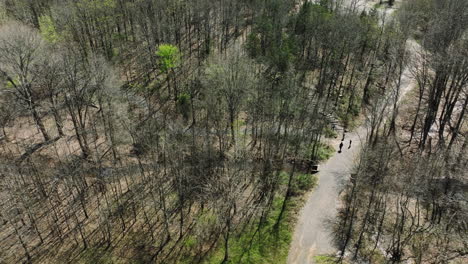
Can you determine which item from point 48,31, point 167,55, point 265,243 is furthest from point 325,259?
point 48,31

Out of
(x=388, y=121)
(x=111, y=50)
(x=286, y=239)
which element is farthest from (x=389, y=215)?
(x=111, y=50)

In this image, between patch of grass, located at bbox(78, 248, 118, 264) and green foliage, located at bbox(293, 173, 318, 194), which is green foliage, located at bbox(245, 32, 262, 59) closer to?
green foliage, located at bbox(293, 173, 318, 194)

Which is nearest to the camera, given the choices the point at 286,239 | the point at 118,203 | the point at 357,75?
the point at 286,239

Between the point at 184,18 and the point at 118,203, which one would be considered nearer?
the point at 118,203

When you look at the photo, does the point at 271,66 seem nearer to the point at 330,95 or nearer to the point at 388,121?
the point at 330,95

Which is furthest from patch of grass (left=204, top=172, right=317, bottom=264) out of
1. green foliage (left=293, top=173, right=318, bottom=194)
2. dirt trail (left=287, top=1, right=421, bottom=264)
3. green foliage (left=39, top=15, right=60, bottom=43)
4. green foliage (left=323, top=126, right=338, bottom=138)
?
green foliage (left=39, top=15, right=60, bottom=43)

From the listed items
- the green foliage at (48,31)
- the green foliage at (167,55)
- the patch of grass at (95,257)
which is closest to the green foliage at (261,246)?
the patch of grass at (95,257)

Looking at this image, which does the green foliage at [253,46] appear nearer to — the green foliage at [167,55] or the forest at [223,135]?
the forest at [223,135]
